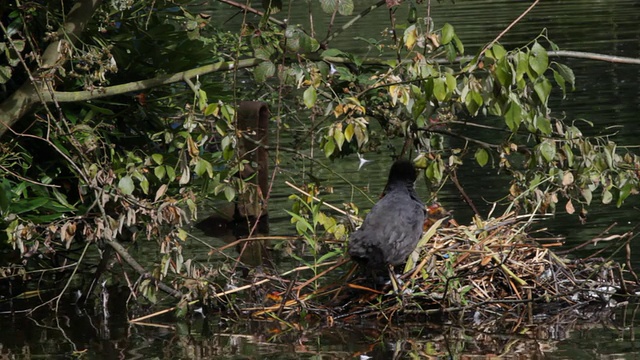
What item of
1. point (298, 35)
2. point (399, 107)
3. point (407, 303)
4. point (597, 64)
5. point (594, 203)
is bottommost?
point (597, 64)

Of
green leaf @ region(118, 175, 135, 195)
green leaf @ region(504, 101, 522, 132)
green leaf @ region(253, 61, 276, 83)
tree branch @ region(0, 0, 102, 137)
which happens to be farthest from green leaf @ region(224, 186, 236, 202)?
green leaf @ region(504, 101, 522, 132)

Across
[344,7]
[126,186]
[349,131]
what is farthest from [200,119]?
[344,7]

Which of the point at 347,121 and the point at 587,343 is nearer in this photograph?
the point at 587,343

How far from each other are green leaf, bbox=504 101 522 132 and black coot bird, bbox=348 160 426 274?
96 cm

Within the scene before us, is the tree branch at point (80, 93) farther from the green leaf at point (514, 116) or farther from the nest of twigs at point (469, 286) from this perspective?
the green leaf at point (514, 116)

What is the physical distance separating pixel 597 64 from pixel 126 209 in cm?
1388

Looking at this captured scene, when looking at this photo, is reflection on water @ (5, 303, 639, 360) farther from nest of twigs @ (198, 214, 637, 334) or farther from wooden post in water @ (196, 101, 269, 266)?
wooden post in water @ (196, 101, 269, 266)

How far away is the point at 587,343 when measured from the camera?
6770 mm

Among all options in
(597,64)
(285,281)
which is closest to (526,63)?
(285,281)

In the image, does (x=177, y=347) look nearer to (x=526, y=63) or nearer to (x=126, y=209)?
(x=126, y=209)

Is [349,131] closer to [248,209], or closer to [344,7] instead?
[344,7]

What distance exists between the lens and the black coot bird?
7.33 meters

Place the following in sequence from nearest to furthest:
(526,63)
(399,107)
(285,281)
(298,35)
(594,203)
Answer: (526,63) → (298,35) → (285,281) → (399,107) → (594,203)

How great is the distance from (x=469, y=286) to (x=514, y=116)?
1195 millimetres
